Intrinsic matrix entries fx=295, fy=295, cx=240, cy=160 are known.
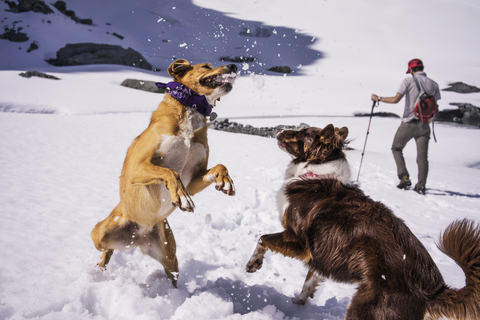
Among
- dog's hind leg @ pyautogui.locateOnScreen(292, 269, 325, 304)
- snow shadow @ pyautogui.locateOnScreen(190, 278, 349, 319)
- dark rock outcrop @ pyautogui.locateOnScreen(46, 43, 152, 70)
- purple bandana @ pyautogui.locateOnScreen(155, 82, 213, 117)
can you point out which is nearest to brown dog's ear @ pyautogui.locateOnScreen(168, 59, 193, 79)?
purple bandana @ pyautogui.locateOnScreen(155, 82, 213, 117)

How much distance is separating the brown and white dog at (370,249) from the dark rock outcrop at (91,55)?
18975 millimetres

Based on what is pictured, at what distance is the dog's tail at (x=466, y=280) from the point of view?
4.86ft

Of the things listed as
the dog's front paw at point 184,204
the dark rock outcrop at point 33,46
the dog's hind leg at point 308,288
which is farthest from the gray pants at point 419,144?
the dark rock outcrop at point 33,46

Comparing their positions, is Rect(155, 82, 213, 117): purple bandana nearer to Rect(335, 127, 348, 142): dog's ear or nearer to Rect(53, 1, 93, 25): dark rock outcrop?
Rect(335, 127, 348, 142): dog's ear

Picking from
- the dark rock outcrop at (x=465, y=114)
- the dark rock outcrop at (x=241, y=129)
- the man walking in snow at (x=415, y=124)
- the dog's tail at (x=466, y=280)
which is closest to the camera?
the dog's tail at (x=466, y=280)

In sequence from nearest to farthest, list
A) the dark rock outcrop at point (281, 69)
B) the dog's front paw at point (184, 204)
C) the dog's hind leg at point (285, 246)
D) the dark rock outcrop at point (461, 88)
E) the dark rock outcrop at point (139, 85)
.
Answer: the dog's front paw at point (184, 204)
the dog's hind leg at point (285, 246)
the dark rock outcrop at point (139, 85)
the dark rock outcrop at point (461, 88)
the dark rock outcrop at point (281, 69)

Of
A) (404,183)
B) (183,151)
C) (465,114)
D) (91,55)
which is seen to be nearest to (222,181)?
(183,151)

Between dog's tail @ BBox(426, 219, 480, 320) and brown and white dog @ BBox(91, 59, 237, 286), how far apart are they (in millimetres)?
1317

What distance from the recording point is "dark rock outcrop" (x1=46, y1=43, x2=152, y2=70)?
57.2 feet

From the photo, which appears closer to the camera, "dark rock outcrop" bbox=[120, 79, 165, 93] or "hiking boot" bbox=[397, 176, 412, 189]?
"hiking boot" bbox=[397, 176, 412, 189]

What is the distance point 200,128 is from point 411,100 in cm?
461

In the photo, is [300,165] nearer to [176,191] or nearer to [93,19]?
[176,191]

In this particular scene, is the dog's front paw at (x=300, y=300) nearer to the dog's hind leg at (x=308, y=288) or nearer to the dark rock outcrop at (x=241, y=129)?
the dog's hind leg at (x=308, y=288)

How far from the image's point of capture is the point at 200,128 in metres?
2.33
